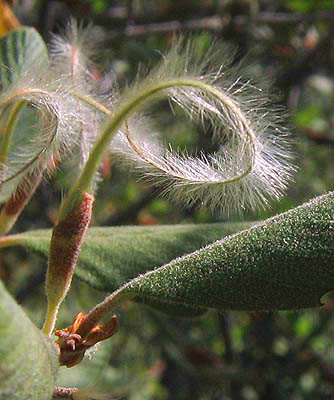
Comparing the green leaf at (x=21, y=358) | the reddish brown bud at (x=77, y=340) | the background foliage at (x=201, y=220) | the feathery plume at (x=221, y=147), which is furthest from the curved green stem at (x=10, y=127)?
the background foliage at (x=201, y=220)

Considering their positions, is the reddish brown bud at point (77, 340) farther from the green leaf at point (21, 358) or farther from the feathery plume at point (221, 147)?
the feathery plume at point (221, 147)

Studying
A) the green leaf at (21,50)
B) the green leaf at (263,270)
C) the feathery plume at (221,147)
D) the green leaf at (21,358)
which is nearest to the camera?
the green leaf at (21,358)

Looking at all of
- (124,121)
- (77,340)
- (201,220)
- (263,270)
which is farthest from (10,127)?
(201,220)

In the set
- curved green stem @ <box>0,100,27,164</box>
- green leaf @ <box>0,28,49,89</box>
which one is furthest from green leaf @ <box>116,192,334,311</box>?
green leaf @ <box>0,28,49,89</box>

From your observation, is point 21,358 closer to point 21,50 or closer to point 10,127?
point 10,127

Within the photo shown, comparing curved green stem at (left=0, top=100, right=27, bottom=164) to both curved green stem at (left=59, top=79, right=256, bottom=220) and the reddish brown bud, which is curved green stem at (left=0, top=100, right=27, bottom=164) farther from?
the reddish brown bud

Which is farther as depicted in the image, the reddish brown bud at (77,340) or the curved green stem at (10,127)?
the curved green stem at (10,127)
